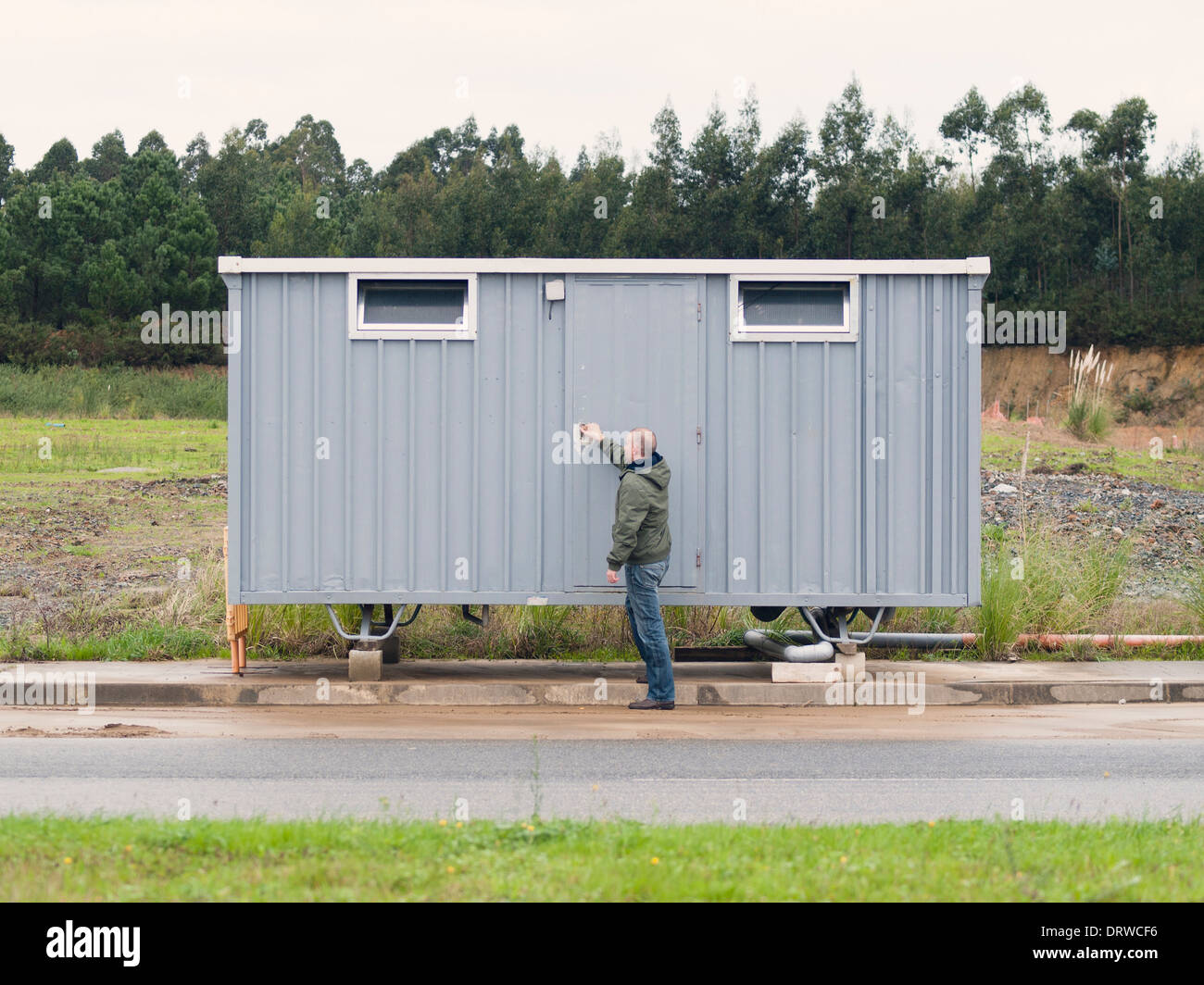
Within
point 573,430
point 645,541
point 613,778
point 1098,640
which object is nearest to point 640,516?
point 645,541

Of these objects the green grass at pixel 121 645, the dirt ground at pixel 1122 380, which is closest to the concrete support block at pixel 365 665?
the green grass at pixel 121 645

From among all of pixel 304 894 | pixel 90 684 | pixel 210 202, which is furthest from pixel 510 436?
pixel 210 202

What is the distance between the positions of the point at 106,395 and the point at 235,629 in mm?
29279

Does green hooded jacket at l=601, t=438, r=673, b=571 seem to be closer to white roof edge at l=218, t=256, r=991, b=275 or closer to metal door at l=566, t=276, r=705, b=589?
metal door at l=566, t=276, r=705, b=589

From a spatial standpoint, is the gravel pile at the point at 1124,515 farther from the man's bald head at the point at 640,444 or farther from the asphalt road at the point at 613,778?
the asphalt road at the point at 613,778

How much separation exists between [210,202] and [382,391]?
53.8 metres

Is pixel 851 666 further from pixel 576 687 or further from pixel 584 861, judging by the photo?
pixel 584 861

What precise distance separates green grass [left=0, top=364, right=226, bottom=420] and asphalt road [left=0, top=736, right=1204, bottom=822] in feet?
90.3

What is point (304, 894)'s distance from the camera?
4.47 meters

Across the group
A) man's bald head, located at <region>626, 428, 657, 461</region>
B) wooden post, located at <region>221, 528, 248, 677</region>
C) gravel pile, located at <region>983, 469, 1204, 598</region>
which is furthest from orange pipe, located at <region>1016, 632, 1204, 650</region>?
wooden post, located at <region>221, 528, 248, 677</region>

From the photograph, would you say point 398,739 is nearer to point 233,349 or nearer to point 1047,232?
point 233,349

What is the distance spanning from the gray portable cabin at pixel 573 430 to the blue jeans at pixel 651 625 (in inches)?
23.9

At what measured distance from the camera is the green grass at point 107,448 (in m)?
23.8

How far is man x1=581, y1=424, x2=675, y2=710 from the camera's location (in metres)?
9.82
